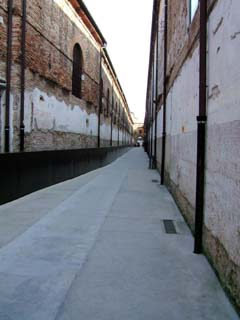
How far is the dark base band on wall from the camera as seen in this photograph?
6945 mm

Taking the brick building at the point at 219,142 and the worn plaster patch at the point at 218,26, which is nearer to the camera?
the brick building at the point at 219,142

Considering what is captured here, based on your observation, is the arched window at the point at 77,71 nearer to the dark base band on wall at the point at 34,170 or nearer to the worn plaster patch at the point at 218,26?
the dark base band on wall at the point at 34,170

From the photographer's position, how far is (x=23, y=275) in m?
3.40

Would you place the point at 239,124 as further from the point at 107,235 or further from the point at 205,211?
the point at 107,235

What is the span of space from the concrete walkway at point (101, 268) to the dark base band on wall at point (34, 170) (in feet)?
2.15

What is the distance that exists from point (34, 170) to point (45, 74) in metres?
3.27

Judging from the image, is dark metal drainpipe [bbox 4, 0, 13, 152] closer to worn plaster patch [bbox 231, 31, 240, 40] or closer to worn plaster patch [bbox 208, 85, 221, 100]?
worn plaster patch [bbox 208, 85, 221, 100]

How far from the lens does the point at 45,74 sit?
10312mm

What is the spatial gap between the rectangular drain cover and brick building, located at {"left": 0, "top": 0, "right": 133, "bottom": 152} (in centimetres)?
445

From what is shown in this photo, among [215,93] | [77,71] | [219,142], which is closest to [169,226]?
[219,142]

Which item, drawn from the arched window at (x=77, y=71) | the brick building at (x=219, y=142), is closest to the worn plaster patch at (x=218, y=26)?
the brick building at (x=219, y=142)

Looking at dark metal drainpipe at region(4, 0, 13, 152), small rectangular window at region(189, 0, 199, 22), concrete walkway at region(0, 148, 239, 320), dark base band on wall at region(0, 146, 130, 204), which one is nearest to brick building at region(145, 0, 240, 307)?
concrete walkway at region(0, 148, 239, 320)

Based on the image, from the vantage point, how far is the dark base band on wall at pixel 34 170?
22.8 feet

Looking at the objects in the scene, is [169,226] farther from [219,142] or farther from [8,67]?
[8,67]
